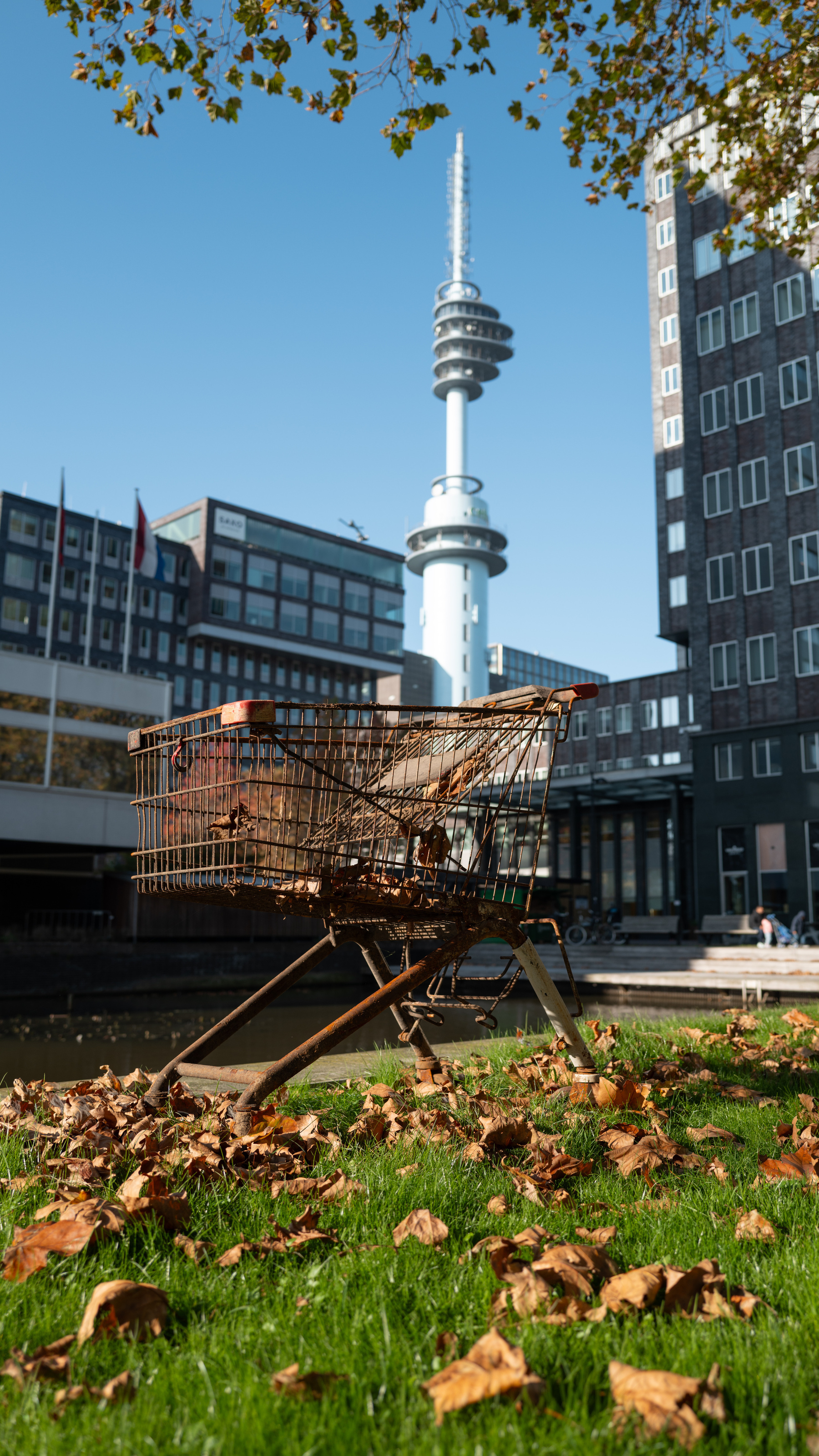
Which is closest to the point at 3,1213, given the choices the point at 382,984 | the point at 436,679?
the point at 382,984

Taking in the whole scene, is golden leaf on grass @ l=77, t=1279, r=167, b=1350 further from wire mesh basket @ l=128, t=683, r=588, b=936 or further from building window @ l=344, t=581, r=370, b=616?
building window @ l=344, t=581, r=370, b=616

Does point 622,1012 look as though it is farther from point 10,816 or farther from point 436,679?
point 436,679

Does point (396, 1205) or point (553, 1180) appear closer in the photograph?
point (396, 1205)

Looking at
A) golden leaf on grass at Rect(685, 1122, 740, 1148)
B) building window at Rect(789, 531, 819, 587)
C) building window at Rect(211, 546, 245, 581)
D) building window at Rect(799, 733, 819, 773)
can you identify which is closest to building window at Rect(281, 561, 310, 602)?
building window at Rect(211, 546, 245, 581)

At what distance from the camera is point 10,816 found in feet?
95.2

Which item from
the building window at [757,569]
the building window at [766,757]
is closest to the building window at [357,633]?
the building window at [757,569]

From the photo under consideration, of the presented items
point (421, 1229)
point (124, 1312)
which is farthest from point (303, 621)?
point (124, 1312)

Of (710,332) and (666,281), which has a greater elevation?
(666,281)

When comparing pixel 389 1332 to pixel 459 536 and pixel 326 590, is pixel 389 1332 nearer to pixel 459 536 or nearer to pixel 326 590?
pixel 326 590

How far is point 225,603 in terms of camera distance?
77.3 meters

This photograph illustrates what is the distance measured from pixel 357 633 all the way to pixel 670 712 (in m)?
39.6

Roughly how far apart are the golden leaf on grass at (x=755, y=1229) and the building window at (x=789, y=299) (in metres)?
40.8

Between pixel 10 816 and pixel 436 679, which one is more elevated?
pixel 436 679

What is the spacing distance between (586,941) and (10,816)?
18.6 metres
